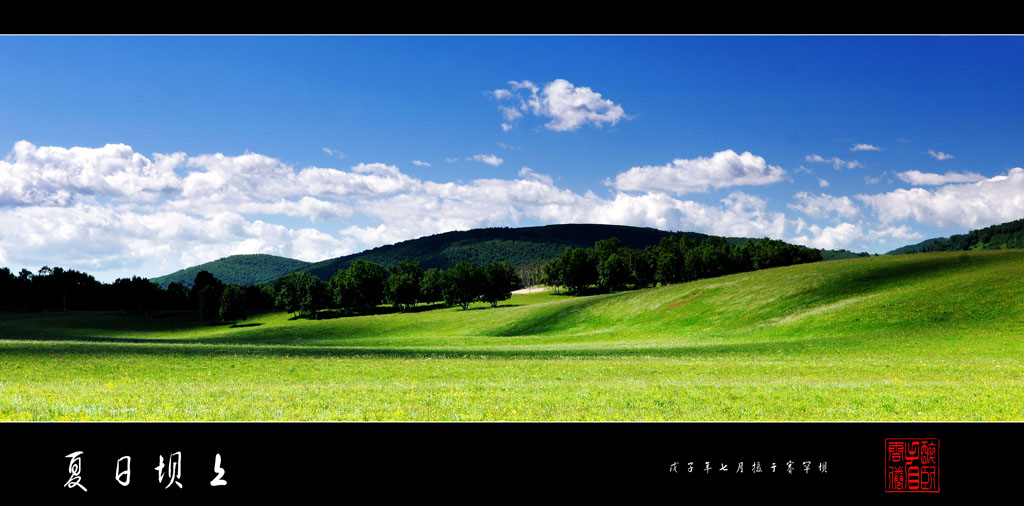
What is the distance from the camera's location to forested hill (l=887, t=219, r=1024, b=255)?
143 m

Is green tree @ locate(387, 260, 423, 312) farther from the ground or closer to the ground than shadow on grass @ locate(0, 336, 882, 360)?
farther from the ground

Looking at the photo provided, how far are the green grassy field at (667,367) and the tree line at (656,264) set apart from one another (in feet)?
174

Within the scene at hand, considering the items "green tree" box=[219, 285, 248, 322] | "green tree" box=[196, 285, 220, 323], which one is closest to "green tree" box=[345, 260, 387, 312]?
"green tree" box=[219, 285, 248, 322]

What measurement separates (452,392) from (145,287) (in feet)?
378

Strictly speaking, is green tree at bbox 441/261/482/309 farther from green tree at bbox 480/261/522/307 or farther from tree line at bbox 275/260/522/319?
green tree at bbox 480/261/522/307

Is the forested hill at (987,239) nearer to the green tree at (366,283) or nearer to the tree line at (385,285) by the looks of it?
the tree line at (385,285)

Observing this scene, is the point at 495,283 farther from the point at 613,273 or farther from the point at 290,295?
the point at 290,295

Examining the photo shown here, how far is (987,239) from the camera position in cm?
15338

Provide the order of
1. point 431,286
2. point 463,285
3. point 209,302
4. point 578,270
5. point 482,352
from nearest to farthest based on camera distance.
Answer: point 482,352, point 209,302, point 463,285, point 431,286, point 578,270
